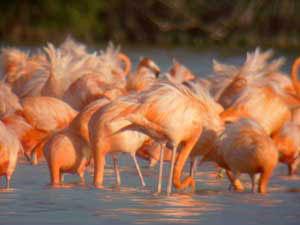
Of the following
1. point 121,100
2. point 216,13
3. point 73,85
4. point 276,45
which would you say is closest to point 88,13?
point 216,13

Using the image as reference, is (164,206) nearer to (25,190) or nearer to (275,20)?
(25,190)

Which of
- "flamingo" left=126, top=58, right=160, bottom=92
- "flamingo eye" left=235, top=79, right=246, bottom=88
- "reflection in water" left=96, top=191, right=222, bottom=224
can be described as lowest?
"reflection in water" left=96, top=191, right=222, bottom=224

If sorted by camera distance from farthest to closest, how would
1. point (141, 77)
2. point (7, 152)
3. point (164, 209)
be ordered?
point (141, 77)
point (7, 152)
point (164, 209)

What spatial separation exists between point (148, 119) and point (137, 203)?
0.74 meters

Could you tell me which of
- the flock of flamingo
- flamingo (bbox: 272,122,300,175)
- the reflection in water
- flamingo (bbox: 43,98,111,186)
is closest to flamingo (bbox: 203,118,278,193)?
the flock of flamingo

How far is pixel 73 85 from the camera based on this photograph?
36.1 feet

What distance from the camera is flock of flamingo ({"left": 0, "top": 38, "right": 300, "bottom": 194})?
7.67m

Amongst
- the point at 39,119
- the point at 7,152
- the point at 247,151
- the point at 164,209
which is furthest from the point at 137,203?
the point at 39,119

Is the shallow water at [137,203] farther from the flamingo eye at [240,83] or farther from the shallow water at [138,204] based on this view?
the flamingo eye at [240,83]

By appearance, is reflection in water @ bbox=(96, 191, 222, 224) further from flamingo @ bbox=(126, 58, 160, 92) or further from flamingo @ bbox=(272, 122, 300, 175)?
flamingo @ bbox=(126, 58, 160, 92)

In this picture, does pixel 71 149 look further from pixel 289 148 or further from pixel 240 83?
pixel 240 83

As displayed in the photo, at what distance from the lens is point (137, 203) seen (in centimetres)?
709

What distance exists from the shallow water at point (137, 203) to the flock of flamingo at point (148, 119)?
0.17 m

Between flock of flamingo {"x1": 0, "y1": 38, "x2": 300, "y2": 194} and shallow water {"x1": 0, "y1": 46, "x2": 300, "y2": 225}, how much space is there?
170mm
